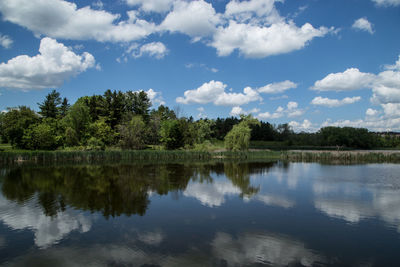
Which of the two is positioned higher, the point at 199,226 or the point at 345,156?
the point at 345,156

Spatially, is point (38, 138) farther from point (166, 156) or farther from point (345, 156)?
point (345, 156)

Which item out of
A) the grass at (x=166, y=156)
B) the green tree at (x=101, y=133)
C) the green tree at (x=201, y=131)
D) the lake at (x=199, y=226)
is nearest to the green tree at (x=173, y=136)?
the green tree at (x=201, y=131)

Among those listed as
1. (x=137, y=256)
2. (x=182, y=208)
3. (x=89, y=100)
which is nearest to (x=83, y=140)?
(x=89, y=100)

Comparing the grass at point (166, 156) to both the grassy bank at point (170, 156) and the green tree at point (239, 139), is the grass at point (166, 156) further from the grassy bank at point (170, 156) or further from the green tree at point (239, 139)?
the green tree at point (239, 139)

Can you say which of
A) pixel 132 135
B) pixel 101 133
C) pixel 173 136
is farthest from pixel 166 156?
pixel 101 133

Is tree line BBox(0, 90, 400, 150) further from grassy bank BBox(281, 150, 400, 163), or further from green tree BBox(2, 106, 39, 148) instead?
grassy bank BBox(281, 150, 400, 163)

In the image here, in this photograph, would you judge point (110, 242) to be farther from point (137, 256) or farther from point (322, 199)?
point (322, 199)

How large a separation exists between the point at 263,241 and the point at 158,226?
12.4 feet

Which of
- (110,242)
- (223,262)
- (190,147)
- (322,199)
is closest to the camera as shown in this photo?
(223,262)

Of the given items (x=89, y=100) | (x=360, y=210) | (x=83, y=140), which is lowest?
(x=360, y=210)

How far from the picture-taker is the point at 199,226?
378 inches

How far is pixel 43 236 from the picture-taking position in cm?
859

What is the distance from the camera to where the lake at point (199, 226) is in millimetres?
7156

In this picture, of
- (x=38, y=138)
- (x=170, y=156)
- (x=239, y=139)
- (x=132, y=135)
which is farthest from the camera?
(x=132, y=135)
